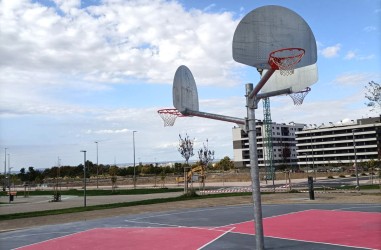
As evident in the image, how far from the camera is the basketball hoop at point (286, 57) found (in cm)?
970

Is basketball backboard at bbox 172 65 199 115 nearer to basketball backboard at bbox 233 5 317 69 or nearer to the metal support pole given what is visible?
the metal support pole

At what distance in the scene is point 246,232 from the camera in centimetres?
1532

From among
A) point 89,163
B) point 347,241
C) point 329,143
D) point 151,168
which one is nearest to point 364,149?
point 329,143

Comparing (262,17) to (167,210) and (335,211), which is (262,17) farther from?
(167,210)

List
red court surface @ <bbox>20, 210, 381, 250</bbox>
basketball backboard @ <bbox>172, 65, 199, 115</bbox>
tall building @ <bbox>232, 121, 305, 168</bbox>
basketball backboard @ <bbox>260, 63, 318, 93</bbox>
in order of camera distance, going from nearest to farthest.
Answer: basketball backboard @ <bbox>172, 65, 199, 115</bbox>, basketball backboard @ <bbox>260, 63, 318, 93</bbox>, red court surface @ <bbox>20, 210, 381, 250</bbox>, tall building @ <bbox>232, 121, 305, 168</bbox>

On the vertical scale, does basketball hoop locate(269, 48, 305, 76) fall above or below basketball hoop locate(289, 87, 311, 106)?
above

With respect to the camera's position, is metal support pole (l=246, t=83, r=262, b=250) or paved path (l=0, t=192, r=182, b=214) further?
paved path (l=0, t=192, r=182, b=214)

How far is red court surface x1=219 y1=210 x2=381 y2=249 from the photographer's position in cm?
1283

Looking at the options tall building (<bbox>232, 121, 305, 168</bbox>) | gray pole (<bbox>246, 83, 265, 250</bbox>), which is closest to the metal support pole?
gray pole (<bbox>246, 83, 265, 250</bbox>)

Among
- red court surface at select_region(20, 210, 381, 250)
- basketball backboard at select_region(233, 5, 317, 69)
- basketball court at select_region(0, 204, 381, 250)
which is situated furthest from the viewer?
red court surface at select_region(20, 210, 381, 250)

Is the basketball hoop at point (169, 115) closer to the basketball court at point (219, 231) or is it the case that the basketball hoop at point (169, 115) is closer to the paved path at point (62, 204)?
the basketball court at point (219, 231)

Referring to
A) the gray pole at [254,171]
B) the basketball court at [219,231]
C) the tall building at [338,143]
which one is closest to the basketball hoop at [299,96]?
the gray pole at [254,171]

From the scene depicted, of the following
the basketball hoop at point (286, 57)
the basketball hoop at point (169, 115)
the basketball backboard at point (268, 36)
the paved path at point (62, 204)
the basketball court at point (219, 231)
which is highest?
the basketball backboard at point (268, 36)

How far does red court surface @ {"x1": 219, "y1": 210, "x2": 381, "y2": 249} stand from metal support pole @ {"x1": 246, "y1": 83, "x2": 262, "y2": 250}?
340cm
